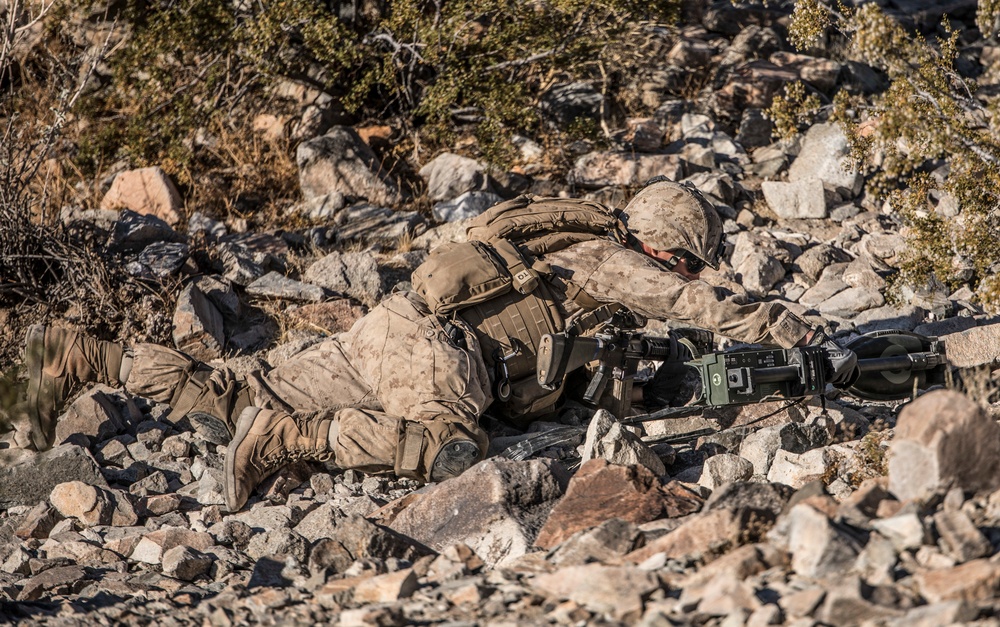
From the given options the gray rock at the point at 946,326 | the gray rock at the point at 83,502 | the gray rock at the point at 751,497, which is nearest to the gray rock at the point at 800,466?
the gray rock at the point at 751,497

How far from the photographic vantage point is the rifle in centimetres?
497

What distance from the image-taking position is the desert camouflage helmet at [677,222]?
5438 mm

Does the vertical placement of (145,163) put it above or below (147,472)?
above

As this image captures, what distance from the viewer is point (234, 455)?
16.0 feet

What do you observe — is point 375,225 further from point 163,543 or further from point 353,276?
point 163,543

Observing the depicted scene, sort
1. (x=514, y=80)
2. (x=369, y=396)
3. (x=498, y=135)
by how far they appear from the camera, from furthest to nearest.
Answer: (x=514, y=80) → (x=498, y=135) → (x=369, y=396)

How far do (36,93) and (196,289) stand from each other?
363 cm

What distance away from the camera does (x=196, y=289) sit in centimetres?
697

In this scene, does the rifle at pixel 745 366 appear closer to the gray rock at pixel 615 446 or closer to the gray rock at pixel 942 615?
the gray rock at pixel 615 446

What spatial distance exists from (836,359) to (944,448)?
1868 millimetres

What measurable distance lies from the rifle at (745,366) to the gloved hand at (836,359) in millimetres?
33

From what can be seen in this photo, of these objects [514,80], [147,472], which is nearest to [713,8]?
[514,80]

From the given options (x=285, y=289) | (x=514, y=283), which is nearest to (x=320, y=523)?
(x=514, y=283)

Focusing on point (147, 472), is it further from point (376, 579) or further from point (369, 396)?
point (376, 579)
